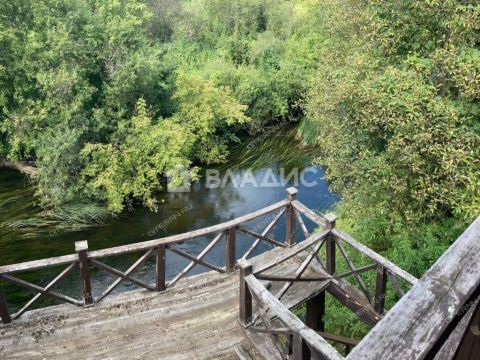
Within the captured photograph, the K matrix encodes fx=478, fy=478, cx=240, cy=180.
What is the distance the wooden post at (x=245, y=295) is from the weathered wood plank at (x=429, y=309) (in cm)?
508

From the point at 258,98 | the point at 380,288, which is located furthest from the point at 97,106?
the point at 380,288

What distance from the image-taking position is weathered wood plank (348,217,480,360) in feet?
3.70

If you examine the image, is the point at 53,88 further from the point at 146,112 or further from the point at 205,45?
the point at 205,45

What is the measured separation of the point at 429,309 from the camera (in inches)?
47.6

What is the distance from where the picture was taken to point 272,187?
62.1ft

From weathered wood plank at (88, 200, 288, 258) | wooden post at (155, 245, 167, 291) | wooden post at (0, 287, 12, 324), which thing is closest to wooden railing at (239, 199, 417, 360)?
weathered wood plank at (88, 200, 288, 258)

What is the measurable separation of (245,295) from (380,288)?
7.30ft

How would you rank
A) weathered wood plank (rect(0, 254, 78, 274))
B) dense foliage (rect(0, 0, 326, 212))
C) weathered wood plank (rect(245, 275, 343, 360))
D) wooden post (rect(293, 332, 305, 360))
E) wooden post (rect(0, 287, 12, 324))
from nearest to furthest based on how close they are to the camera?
1. weathered wood plank (rect(245, 275, 343, 360))
2. wooden post (rect(293, 332, 305, 360))
3. weathered wood plank (rect(0, 254, 78, 274))
4. wooden post (rect(0, 287, 12, 324))
5. dense foliage (rect(0, 0, 326, 212))

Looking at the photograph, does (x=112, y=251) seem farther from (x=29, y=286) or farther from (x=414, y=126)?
(x=414, y=126)

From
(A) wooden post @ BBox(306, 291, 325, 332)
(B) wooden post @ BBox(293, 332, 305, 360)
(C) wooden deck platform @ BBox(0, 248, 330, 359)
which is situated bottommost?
(A) wooden post @ BBox(306, 291, 325, 332)

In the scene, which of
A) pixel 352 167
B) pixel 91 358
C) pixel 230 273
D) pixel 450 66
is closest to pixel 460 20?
pixel 450 66

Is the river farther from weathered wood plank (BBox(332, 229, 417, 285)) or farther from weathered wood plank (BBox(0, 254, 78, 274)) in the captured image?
weathered wood plank (BBox(332, 229, 417, 285))

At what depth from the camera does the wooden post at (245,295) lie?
633cm

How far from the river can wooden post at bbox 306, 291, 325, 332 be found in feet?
18.3
